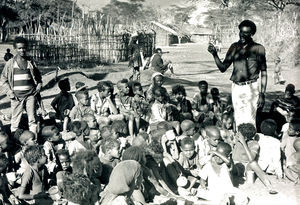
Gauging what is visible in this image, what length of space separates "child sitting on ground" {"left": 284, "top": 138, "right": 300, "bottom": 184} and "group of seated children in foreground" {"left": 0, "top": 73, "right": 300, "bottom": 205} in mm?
12

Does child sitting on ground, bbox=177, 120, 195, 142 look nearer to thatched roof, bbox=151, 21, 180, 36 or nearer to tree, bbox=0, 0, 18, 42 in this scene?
tree, bbox=0, 0, 18, 42

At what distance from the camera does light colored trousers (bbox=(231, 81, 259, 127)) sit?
19.4 ft

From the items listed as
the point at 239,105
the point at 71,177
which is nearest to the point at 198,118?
the point at 239,105

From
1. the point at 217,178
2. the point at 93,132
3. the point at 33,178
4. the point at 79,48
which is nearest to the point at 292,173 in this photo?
the point at 217,178

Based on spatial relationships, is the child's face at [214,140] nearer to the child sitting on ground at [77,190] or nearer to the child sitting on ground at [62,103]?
the child sitting on ground at [77,190]

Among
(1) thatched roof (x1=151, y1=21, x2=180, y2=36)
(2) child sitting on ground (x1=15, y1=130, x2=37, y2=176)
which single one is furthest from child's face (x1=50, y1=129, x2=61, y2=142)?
(1) thatched roof (x1=151, y1=21, x2=180, y2=36)

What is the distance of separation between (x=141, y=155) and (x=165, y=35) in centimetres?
4137

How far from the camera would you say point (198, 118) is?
7.12 meters

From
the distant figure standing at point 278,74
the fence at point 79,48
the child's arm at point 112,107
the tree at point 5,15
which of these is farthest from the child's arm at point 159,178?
the tree at point 5,15

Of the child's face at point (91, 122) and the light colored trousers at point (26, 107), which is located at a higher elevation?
the light colored trousers at point (26, 107)

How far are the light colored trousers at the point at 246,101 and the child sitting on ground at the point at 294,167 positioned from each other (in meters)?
0.78

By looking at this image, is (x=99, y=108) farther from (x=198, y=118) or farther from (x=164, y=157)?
(x=164, y=157)

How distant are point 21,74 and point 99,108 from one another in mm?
1471

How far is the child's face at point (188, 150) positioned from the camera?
517 cm
